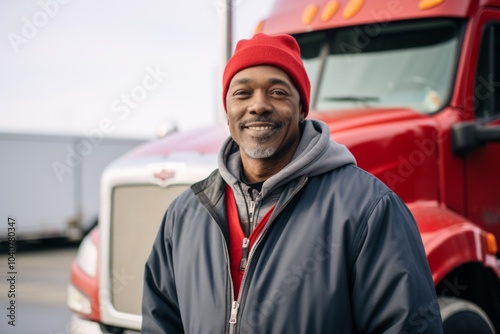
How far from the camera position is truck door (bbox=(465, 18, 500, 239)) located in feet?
14.1

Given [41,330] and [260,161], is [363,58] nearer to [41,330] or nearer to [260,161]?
[260,161]

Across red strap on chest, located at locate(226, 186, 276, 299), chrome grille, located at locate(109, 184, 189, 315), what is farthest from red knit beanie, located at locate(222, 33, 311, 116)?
chrome grille, located at locate(109, 184, 189, 315)

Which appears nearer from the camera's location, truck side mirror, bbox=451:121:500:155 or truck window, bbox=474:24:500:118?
truck side mirror, bbox=451:121:500:155

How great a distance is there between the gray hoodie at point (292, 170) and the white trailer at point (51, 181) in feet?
35.2

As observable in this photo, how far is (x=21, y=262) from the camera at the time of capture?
1330 centimetres

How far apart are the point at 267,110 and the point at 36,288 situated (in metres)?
8.50

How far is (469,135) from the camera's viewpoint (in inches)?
165

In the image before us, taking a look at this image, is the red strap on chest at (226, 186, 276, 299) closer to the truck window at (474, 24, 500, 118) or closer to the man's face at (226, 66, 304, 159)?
the man's face at (226, 66, 304, 159)

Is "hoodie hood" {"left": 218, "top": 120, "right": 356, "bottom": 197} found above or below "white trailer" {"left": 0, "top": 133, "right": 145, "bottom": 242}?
above

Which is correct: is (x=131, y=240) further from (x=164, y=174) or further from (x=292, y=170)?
(x=292, y=170)

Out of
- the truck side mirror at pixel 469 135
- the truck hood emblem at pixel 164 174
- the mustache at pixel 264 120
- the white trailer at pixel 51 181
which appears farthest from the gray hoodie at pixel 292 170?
the white trailer at pixel 51 181

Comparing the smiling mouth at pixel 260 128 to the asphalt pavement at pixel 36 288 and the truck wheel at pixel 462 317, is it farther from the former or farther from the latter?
the asphalt pavement at pixel 36 288

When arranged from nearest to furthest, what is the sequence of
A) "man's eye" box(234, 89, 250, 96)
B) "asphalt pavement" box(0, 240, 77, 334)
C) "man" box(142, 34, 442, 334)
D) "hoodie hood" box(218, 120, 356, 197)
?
"man" box(142, 34, 442, 334) → "hoodie hood" box(218, 120, 356, 197) → "man's eye" box(234, 89, 250, 96) → "asphalt pavement" box(0, 240, 77, 334)

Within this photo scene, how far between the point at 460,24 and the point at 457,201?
3.65ft
